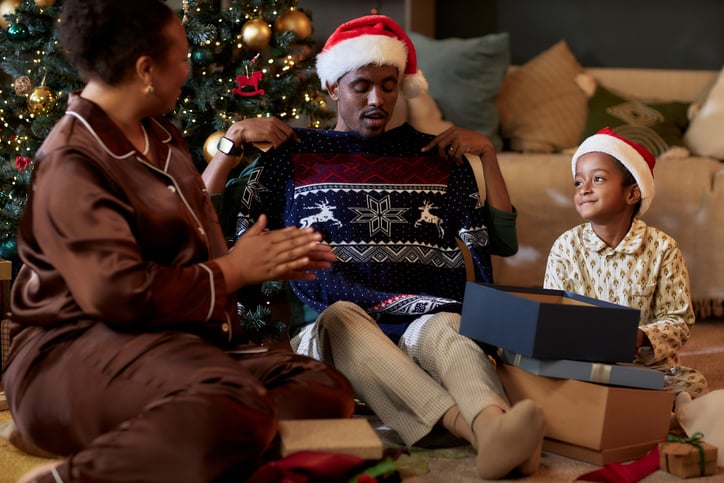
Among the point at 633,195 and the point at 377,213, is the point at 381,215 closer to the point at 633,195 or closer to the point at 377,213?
the point at 377,213

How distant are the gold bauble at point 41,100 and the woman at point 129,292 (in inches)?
40.5

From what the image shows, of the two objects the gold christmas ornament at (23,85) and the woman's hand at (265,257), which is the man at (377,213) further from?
the gold christmas ornament at (23,85)

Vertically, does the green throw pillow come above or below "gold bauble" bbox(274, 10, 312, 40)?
below

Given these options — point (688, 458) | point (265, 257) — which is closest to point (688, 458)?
point (688, 458)

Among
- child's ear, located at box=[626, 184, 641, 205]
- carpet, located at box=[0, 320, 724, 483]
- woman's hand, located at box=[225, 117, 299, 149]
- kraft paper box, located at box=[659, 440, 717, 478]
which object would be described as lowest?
carpet, located at box=[0, 320, 724, 483]

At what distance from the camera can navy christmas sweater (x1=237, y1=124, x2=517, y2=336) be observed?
2332 mm

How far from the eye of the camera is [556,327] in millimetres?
1928

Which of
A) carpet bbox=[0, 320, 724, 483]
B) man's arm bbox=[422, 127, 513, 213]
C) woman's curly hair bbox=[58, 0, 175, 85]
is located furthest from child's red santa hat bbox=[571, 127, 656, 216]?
woman's curly hair bbox=[58, 0, 175, 85]

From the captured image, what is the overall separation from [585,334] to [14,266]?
1801 millimetres

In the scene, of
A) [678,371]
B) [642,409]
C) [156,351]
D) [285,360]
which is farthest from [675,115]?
[156,351]

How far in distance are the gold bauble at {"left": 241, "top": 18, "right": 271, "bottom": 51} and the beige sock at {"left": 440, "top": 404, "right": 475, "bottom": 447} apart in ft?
4.53

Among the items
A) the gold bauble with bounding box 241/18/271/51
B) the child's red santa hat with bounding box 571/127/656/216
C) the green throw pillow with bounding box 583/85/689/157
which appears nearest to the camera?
the child's red santa hat with bounding box 571/127/656/216

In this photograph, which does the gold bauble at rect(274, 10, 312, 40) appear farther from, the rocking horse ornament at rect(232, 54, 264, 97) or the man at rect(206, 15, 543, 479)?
the man at rect(206, 15, 543, 479)

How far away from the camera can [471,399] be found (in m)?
1.91
